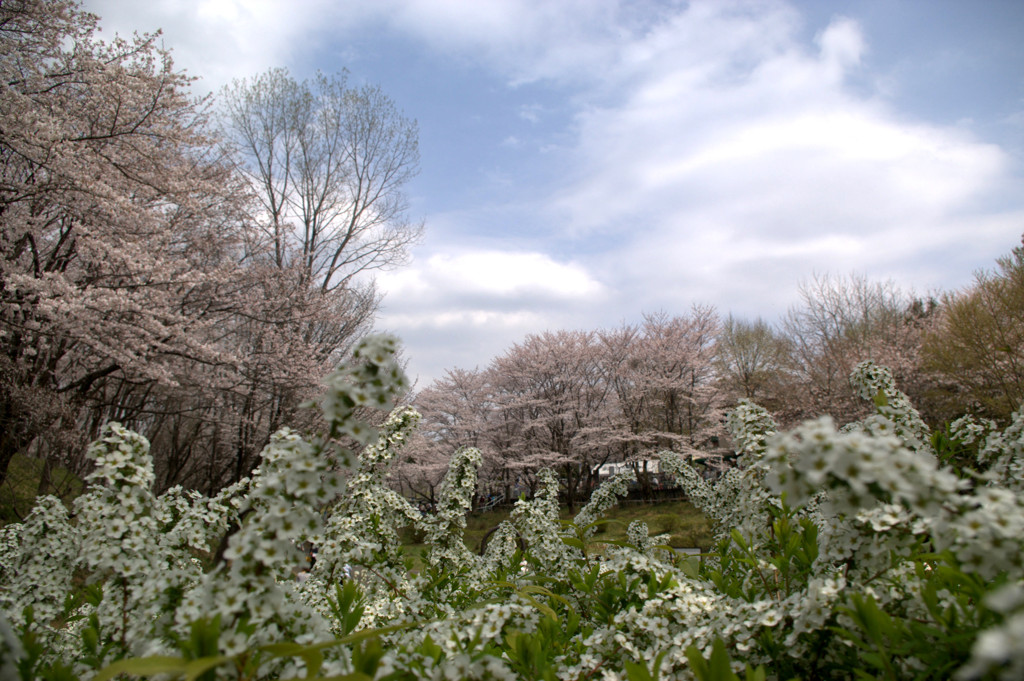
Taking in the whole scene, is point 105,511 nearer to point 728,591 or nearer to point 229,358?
point 728,591

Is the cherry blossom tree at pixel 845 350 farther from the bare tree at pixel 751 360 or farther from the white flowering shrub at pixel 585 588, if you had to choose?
the white flowering shrub at pixel 585 588

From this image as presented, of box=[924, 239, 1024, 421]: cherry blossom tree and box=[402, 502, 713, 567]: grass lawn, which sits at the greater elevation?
box=[924, 239, 1024, 421]: cherry blossom tree

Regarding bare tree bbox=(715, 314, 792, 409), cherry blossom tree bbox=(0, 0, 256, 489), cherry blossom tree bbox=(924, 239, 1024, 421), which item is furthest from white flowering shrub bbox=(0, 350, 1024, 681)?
bare tree bbox=(715, 314, 792, 409)

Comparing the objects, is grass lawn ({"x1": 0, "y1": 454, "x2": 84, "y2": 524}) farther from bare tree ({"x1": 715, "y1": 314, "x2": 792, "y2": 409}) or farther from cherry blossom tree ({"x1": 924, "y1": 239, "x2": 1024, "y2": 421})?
bare tree ({"x1": 715, "y1": 314, "x2": 792, "y2": 409})

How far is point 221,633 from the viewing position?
1277 millimetres

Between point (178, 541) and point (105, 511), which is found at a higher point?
point (105, 511)

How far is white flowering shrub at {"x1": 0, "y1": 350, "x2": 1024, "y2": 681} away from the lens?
1.10 m

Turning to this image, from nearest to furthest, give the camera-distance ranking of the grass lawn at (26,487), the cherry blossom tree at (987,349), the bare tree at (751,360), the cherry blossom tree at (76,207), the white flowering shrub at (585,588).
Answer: the white flowering shrub at (585,588), the cherry blossom tree at (76,207), the grass lawn at (26,487), the cherry blossom tree at (987,349), the bare tree at (751,360)

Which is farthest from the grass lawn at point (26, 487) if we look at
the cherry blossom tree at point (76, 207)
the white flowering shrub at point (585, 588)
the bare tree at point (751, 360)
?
the bare tree at point (751, 360)

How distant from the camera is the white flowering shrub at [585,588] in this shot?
3.62 feet

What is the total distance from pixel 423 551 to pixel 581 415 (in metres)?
24.9

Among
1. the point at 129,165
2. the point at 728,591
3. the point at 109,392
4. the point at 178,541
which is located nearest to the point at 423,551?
the point at 178,541

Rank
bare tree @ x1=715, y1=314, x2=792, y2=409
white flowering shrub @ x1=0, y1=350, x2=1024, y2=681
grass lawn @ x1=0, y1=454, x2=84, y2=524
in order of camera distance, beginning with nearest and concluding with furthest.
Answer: white flowering shrub @ x1=0, y1=350, x2=1024, y2=681, grass lawn @ x1=0, y1=454, x2=84, y2=524, bare tree @ x1=715, y1=314, x2=792, y2=409

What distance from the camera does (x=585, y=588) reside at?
2.50 meters
